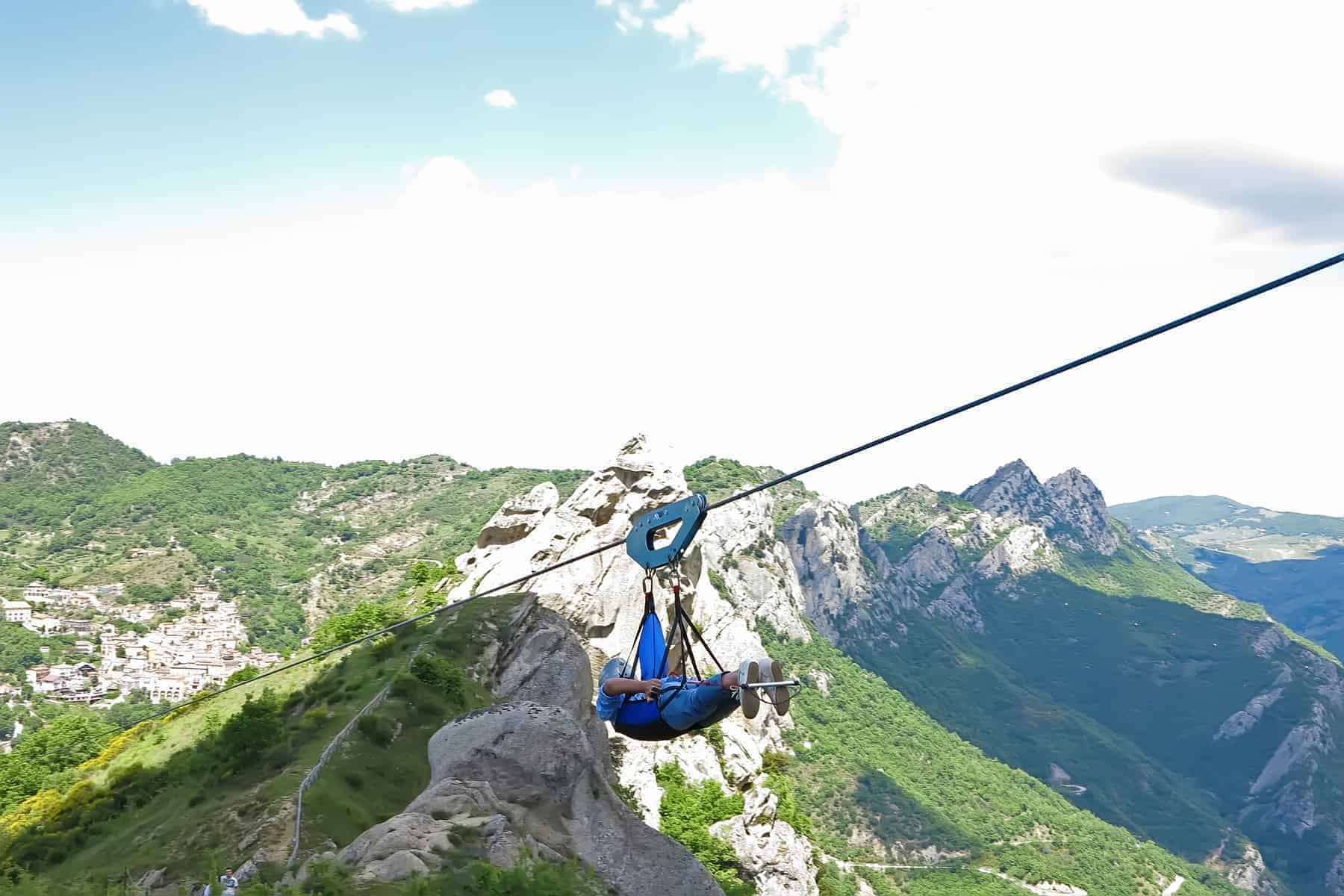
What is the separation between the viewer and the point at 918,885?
4656 inches

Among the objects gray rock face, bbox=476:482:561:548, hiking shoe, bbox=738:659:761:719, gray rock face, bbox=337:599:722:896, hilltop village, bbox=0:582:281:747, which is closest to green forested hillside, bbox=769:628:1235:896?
gray rock face, bbox=476:482:561:548

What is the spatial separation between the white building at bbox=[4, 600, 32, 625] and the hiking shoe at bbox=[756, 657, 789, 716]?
168480mm

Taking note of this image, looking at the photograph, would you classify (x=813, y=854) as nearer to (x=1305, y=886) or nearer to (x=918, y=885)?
(x=918, y=885)

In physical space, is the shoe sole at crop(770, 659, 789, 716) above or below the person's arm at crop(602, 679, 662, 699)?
above

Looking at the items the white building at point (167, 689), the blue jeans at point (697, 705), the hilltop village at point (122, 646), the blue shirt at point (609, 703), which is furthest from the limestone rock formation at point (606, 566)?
the hilltop village at point (122, 646)

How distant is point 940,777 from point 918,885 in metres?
39.3

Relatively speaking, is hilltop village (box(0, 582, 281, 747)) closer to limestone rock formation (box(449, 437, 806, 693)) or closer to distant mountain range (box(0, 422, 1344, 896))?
distant mountain range (box(0, 422, 1344, 896))

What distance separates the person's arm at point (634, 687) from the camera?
55.5 ft

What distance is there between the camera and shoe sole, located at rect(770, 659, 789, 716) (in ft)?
47.0

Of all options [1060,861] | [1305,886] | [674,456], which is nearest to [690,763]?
Result: [674,456]

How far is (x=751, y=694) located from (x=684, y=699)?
188 cm

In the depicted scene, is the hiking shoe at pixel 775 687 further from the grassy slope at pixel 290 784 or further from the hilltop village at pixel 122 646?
the hilltop village at pixel 122 646

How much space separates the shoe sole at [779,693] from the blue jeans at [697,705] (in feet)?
3.09

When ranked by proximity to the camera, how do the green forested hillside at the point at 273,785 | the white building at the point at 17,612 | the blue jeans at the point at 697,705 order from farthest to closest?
1. the white building at the point at 17,612
2. the green forested hillside at the point at 273,785
3. the blue jeans at the point at 697,705
